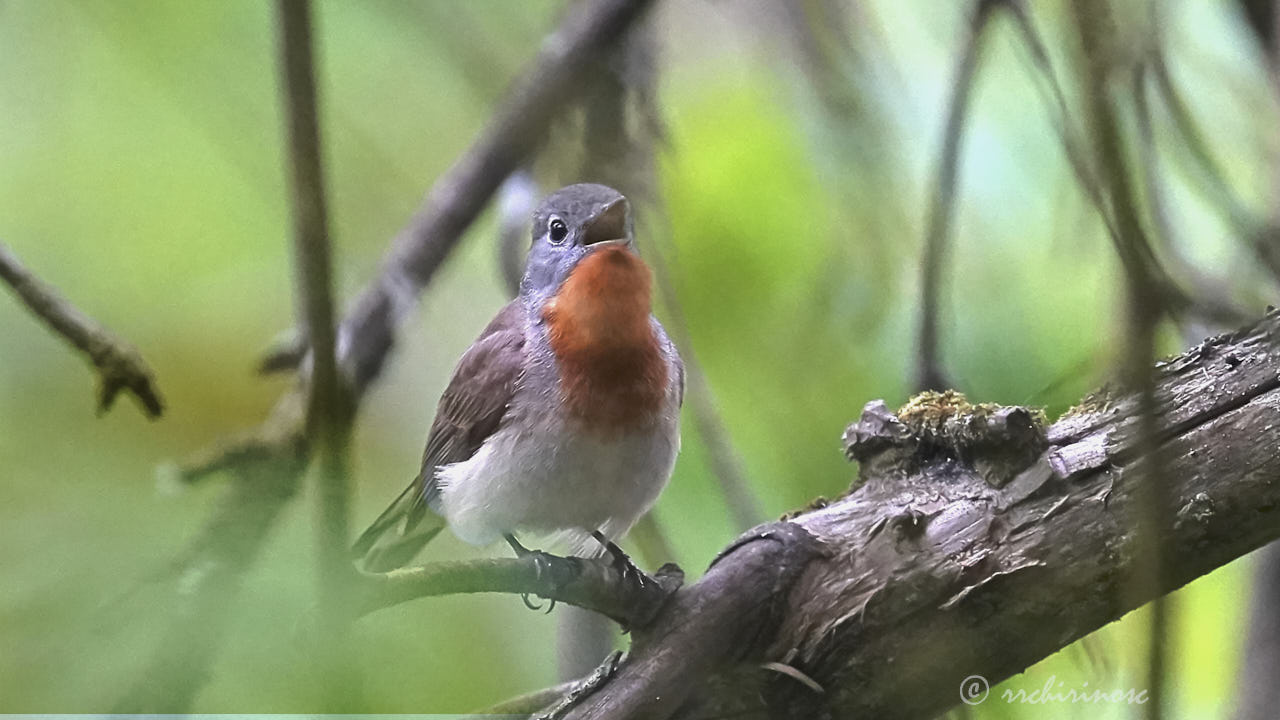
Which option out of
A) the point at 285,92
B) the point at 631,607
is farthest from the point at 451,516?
the point at 285,92

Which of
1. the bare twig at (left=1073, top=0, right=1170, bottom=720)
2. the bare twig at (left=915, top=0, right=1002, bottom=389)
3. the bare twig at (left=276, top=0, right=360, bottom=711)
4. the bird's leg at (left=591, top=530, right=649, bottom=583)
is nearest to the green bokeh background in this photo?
the bare twig at (left=915, top=0, right=1002, bottom=389)

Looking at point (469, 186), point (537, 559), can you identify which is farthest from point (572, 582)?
point (469, 186)

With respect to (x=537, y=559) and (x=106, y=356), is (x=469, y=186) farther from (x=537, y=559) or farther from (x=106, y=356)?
(x=106, y=356)

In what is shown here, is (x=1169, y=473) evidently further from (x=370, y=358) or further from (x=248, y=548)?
(x=370, y=358)

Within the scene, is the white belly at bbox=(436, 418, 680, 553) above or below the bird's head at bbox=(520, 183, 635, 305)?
below

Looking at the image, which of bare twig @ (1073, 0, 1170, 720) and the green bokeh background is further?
the green bokeh background

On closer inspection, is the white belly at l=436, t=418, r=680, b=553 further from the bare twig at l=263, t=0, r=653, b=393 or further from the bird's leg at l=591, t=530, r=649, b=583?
the bare twig at l=263, t=0, r=653, b=393
